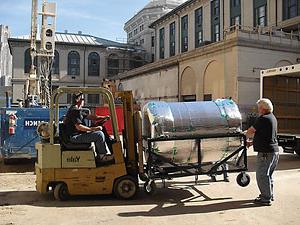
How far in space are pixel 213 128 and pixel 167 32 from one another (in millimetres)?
55309

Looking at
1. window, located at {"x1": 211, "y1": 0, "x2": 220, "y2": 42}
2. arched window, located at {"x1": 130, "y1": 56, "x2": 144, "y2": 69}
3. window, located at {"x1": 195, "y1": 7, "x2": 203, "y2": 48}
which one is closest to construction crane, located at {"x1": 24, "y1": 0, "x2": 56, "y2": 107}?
window, located at {"x1": 211, "y1": 0, "x2": 220, "y2": 42}

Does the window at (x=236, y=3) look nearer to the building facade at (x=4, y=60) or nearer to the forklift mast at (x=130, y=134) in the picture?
the building facade at (x=4, y=60)

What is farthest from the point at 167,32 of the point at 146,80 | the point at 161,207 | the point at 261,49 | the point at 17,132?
the point at 161,207

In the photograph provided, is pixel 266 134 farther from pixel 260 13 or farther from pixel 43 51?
pixel 260 13

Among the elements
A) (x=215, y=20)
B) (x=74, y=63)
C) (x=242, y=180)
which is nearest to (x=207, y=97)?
(x=215, y=20)

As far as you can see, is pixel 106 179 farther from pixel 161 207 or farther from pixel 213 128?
pixel 213 128

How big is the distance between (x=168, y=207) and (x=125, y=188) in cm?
100

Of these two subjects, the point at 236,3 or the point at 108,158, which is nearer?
the point at 108,158

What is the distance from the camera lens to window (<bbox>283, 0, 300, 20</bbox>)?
36.2 meters

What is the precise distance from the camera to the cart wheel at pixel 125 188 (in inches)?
311

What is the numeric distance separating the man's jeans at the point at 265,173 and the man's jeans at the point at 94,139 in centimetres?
288

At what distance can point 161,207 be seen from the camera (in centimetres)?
733

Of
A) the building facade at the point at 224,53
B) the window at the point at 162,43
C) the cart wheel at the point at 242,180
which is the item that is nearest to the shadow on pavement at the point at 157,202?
the cart wheel at the point at 242,180

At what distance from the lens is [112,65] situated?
66812 mm
